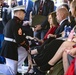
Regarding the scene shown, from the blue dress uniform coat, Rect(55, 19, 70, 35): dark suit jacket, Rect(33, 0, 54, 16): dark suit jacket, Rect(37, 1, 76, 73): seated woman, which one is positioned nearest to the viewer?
Rect(37, 1, 76, 73): seated woman

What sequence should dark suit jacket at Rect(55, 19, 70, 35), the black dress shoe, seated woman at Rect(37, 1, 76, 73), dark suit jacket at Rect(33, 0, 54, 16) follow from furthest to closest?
dark suit jacket at Rect(33, 0, 54, 16), dark suit jacket at Rect(55, 19, 70, 35), the black dress shoe, seated woman at Rect(37, 1, 76, 73)

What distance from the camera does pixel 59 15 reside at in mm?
4184

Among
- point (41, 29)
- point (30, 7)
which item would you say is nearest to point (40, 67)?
point (41, 29)

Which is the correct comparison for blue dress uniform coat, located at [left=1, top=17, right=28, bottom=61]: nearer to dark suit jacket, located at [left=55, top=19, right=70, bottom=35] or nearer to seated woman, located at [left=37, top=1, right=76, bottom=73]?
dark suit jacket, located at [left=55, top=19, right=70, bottom=35]

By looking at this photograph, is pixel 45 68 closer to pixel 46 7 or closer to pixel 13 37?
pixel 13 37

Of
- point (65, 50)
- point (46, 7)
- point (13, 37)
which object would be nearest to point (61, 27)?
point (13, 37)

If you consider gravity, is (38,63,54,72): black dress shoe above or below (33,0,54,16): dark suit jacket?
below

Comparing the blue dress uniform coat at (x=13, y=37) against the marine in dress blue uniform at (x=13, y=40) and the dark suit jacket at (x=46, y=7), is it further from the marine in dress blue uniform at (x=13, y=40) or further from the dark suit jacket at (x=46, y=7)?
the dark suit jacket at (x=46, y=7)

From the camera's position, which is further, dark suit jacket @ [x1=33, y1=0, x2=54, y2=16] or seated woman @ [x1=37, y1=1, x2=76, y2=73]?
dark suit jacket @ [x1=33, y1=0, x2=54, y2=16]

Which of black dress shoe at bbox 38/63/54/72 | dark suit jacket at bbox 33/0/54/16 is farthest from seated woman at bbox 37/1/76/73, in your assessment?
dark suit jacket at bbox 33/0/54/16

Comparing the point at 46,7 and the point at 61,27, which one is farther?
the point at 46,7

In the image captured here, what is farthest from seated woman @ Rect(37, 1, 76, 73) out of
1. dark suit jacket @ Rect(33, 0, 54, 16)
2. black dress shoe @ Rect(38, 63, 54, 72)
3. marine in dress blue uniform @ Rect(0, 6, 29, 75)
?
dark suit jacket @ Rect(33, 0, 54, 16)

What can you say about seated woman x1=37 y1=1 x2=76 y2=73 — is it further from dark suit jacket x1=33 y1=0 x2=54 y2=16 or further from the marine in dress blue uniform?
dark suit jacket x1=33 y1=0 x2=54 y2=16

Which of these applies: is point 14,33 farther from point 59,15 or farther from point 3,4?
point 3,4
